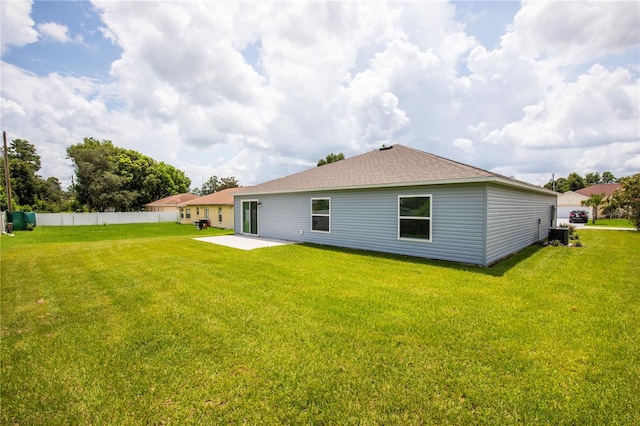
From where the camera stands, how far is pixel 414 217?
8836 mm

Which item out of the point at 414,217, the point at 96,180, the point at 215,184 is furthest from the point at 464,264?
the point at 215,184

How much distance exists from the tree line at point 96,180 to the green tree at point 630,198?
46.6 metres

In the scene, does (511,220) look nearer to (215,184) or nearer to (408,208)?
(408,208)

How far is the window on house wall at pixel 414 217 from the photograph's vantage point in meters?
8.58

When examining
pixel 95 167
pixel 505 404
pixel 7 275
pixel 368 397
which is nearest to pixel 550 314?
pixel 505 404

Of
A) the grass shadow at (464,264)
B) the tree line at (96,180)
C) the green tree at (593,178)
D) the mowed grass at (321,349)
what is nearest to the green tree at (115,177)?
the tree line at (96,180)

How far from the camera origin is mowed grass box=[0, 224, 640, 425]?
94.3 inches

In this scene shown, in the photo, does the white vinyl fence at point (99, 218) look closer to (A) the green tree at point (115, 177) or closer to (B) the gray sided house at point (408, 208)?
(A) the green tree at point (115, 177)

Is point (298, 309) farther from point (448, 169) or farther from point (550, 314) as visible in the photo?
point (448, 169)

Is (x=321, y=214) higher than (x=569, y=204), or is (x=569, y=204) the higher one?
(x=569, y=204)

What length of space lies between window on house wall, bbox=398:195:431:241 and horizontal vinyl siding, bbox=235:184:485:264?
5.9 inches

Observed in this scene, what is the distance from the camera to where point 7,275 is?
7027 mm

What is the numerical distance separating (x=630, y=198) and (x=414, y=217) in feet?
60.1

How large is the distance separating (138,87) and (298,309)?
46.2ft
